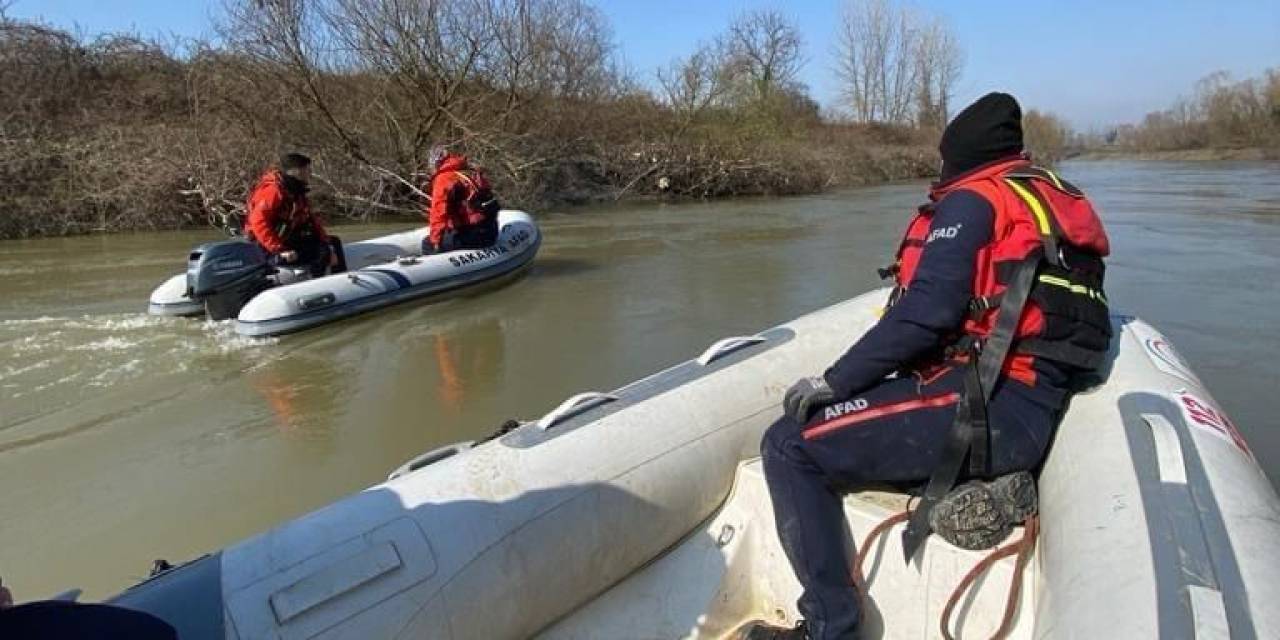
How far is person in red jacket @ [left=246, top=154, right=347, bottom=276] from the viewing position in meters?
6.07

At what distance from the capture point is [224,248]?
5.89m

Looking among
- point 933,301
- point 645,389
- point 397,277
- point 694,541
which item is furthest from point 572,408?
point 397,277

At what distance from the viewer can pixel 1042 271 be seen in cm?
189

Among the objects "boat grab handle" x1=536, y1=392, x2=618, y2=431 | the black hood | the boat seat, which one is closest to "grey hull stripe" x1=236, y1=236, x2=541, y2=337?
"boat grab handle" x1=536, y1=392, x2=618, y2=431

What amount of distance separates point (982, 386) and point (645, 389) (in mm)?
1040

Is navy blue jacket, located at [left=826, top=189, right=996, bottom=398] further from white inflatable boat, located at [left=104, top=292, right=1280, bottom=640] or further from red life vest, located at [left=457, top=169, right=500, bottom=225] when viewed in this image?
red life vest, located at [left=457, top=169, right=500, bottom=225]

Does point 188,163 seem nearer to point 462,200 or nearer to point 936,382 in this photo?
point 462,200

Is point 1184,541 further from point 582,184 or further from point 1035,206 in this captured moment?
point 582,184

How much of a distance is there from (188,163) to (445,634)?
12264 mm

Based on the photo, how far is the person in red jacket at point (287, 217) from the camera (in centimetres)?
607

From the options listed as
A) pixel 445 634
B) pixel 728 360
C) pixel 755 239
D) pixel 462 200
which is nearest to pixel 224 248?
pixel 462 200

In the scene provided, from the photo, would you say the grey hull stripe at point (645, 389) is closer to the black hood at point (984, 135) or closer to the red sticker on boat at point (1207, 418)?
the black hood at point (984, 135)

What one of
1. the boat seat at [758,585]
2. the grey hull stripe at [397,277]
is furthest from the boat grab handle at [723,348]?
the grey hull stripe at [397,277]

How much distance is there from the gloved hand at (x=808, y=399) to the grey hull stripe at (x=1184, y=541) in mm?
661
